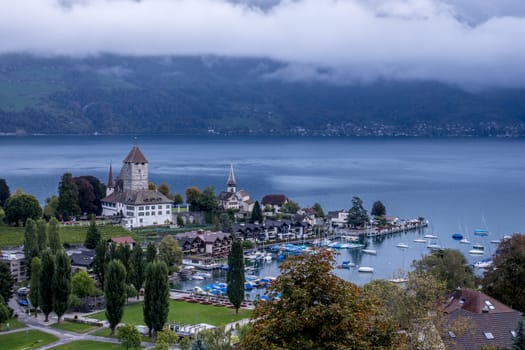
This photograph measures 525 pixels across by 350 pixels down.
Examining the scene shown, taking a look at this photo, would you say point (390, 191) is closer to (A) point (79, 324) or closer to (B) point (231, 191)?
(B) point (231, 191)

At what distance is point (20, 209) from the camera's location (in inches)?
3022

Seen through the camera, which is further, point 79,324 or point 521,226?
point 521,226

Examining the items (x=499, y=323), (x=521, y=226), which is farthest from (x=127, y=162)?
(x=499, y=323)

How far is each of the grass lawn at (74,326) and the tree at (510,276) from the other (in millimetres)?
25025

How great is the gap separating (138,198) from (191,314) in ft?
136

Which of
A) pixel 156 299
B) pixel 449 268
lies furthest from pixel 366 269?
pixel 156 299

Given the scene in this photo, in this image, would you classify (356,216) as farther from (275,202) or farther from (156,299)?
(156,299)

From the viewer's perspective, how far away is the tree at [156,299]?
41.3 m

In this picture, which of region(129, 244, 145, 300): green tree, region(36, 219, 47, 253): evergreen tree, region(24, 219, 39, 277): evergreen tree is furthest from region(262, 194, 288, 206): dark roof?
region(129, 244, 145, 300): green tree

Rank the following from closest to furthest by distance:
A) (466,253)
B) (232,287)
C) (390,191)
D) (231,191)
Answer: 1. (232,287)
2. (466,253)
3. (231,191)
4. (390,191)

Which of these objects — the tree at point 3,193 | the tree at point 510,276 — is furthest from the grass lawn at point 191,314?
the tree at point 3,193

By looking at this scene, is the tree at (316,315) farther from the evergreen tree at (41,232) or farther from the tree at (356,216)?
the tree at (356,216)

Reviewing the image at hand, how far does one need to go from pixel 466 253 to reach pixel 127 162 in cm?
4559

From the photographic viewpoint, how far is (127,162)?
93.2 metres
